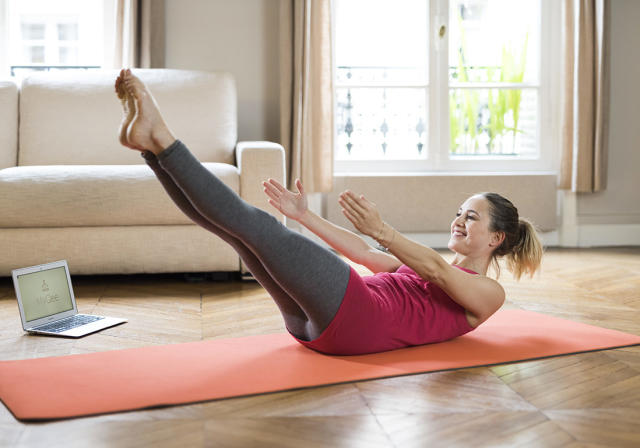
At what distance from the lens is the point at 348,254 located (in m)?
2.05

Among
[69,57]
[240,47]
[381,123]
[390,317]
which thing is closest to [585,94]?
[381,123]

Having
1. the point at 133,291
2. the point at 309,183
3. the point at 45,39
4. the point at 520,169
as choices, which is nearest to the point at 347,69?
the point at 309,183

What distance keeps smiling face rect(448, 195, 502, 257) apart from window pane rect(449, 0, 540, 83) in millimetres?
2611

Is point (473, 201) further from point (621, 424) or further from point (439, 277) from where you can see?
point (621, 424)

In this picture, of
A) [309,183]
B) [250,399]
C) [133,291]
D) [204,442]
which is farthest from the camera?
[309,183]

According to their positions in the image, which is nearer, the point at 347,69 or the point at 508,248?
the point at 508,248

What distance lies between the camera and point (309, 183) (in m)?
4.09

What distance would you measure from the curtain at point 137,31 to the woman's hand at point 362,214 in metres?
2.73

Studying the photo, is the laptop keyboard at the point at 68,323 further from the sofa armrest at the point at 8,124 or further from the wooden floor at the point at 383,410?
the sofa armrest at the point at 8,124

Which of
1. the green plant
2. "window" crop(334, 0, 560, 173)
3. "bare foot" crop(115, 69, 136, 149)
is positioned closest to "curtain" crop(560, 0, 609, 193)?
"window" crop(334, 0, 560, 173)

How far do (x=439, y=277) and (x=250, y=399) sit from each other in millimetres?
589

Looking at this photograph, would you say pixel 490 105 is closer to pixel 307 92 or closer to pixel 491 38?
pixel 491 38

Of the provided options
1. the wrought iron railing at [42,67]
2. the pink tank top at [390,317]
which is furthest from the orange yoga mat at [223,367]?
the wrought iron railing at [42,67]

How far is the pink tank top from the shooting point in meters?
1.70
